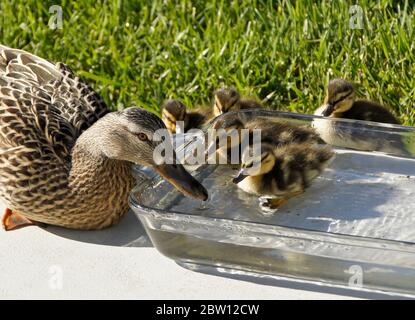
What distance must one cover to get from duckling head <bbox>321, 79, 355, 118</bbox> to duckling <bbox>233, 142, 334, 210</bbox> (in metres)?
0.40

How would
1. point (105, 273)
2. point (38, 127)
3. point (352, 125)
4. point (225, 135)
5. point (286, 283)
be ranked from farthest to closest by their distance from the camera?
point (352, 125)
point (225, 135)
point (38, 127)
point (105, 273)
point (286, 283)

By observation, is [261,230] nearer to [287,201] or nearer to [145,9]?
[287,201]

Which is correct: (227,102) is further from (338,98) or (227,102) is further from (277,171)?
(277,171)

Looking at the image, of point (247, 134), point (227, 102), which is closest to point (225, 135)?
point (247, 134)

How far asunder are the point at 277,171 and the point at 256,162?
9 cm

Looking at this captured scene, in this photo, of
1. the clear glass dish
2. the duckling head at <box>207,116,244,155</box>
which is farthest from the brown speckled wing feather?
the duckling head at <box>207,116,244,155</box>

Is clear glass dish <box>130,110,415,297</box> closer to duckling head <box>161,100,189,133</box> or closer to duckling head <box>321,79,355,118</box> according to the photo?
duckling head <box>321,79,355,118</box>

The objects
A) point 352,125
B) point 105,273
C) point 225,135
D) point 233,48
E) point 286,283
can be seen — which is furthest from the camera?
point 233,48

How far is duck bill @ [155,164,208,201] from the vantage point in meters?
2.89

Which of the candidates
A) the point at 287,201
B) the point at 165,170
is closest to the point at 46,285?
the point at 165,170

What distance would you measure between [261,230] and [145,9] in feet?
7.24

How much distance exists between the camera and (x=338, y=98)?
369 centimetres

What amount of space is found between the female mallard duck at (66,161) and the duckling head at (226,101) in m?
0.63

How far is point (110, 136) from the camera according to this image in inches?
120
